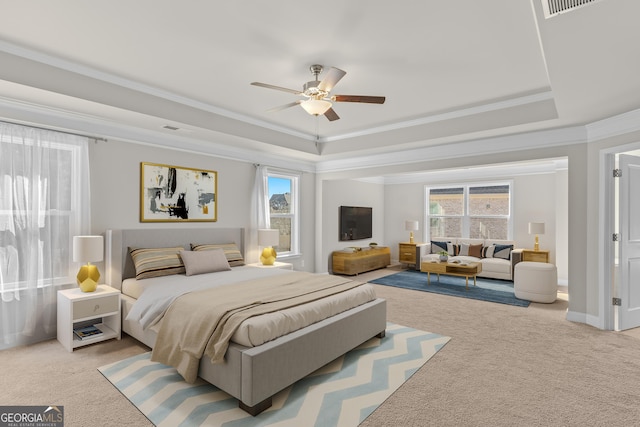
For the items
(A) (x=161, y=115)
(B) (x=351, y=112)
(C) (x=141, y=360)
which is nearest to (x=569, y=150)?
(B) (x=351, y=112)

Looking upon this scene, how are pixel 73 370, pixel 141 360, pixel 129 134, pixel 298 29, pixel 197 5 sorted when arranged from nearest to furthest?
pixel 197 5 → pixel 298 29 → pixel 73 370 → pixel 141 360 → pixel 129 134

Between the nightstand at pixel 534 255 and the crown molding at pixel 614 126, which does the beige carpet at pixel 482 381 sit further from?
the nightstand at pixel 534 255

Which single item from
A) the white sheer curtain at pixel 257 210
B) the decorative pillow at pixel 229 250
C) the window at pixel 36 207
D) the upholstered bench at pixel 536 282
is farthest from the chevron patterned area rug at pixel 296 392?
the upholstered bench at pixel 536 282

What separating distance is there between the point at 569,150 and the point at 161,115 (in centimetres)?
496

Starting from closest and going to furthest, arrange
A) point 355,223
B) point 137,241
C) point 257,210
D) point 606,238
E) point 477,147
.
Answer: point 606,238 → point 137,241 → point 477,147 → point 257,210 → point 355,223

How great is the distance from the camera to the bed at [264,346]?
2.25 m

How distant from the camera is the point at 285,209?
21.1 ft

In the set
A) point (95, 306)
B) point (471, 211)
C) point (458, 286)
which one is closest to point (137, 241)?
point (95, 306)

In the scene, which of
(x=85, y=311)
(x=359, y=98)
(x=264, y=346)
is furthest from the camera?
(x=85, y=311)

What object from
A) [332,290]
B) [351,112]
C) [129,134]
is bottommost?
[332,290]

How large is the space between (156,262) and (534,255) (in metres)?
6.68

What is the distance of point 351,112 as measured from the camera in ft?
14.6

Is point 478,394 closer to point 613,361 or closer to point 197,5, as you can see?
point 613,361

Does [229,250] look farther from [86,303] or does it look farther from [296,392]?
[296,392]
